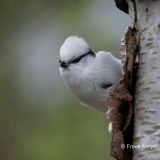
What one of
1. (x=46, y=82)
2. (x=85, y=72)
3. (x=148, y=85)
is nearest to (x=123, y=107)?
(x=148, y=85)

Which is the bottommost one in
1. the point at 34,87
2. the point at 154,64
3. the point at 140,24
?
the point at 34,87

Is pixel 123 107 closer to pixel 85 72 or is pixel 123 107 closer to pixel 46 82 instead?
pixel 85 72

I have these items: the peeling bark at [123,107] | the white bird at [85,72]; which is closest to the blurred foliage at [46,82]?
the white bird at [85,72]

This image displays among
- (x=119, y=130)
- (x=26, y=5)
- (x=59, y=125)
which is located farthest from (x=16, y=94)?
(x=119, y=130)

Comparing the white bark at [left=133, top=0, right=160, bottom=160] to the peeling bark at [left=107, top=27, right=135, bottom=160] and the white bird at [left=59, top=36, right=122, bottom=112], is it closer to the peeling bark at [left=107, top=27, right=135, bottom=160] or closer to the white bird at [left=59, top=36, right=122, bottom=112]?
the peeling bark at [left=107, top=27, right=135, bottom=160]

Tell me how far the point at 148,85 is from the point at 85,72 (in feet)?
1.00

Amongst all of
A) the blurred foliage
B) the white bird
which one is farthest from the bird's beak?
the blurred foliage

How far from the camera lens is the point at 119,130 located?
4.40ft

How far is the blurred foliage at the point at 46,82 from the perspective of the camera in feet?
9.02

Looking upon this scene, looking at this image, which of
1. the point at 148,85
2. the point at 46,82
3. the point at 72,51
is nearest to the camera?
the point at 148,85

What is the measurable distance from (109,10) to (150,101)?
73.4 inches

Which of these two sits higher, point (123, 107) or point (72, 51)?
point (72, 51)

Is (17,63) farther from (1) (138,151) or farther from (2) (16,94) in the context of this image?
(1) (138,151)

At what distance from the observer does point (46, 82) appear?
3.08m
